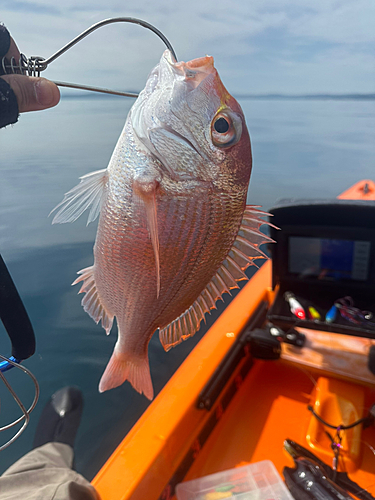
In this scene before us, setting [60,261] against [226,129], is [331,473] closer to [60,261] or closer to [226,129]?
[60,261]

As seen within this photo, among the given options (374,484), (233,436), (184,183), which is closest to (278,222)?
(233,436)

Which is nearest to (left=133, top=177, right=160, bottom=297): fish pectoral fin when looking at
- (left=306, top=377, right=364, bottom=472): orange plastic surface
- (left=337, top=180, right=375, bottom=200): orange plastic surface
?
(left=306, top=377, right=364, bottom=472): orange plastic surface

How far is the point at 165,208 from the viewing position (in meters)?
0.50

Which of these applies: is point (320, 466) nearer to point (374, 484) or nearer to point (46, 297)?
point (374, 484)

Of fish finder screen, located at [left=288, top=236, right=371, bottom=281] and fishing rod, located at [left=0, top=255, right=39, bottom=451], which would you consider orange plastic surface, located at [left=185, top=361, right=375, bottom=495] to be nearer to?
fish finder screen, located at [left=288, top=236, right=371, bottom=281]

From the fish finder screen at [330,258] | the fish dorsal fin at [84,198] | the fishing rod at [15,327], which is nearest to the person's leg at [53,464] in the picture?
the fishing rod at [15,327]

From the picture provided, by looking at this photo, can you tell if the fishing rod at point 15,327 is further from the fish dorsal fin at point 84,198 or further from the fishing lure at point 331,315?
the fishing lure at point 331,315

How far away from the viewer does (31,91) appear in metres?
0.46

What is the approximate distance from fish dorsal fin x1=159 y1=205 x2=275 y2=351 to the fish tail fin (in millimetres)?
69

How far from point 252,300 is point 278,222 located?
626 mm

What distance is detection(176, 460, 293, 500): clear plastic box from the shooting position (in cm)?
138

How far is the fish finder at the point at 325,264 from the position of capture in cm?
192

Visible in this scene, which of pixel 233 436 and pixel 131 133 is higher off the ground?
pixel 131 133

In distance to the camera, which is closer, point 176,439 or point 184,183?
point 184,183
